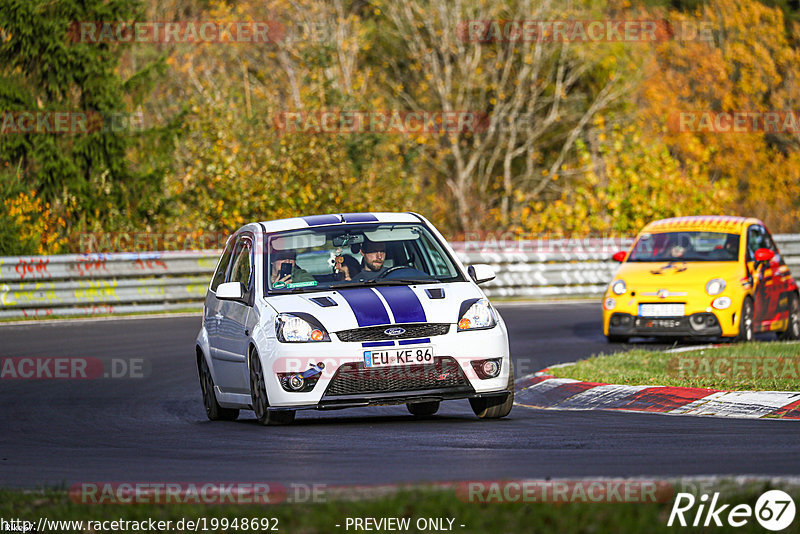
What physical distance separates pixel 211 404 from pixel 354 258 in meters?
1.82

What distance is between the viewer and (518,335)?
19562 millimetres

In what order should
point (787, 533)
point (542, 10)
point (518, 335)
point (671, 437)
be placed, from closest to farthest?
point (787, 533), point (671, 437), point (518, 335), point (542, 10)

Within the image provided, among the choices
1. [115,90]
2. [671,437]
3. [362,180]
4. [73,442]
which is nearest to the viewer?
[671,437]

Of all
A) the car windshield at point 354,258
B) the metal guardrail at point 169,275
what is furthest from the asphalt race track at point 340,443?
the metal guardrail at point 169,275

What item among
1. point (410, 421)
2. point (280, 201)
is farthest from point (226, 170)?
point (410, 421)

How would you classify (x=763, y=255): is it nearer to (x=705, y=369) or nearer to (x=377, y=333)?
(x=705, y=369)

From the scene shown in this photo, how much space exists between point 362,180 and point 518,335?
46.1ft

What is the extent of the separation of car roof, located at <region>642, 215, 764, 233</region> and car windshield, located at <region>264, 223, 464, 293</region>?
7.96m

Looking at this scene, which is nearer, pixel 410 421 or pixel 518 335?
pixel 410 421

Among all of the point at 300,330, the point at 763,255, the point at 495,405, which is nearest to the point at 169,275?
the point at 763,255

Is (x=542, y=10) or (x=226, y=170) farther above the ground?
(x=542, y=10)

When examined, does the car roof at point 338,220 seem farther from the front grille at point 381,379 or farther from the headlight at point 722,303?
the headlight at point 722,303

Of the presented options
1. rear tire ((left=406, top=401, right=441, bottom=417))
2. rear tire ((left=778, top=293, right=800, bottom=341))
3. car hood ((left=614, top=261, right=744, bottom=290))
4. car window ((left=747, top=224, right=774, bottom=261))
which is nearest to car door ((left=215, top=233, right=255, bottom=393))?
rear tire ((left=406, top=401, right=441, bottom=417))

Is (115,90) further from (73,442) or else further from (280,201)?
(73,442)
